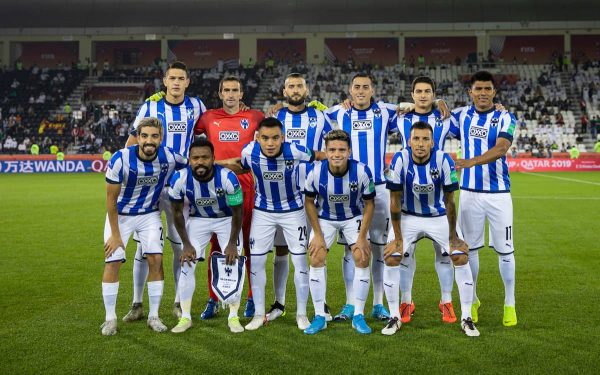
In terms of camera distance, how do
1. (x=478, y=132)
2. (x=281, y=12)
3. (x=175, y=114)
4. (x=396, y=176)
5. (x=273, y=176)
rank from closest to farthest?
(x=396, y=176) → (x=273, y=176) → (x=478, y=132) → (x=175, y=114) → (x=281, y=12)

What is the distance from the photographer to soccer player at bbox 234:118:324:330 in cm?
543

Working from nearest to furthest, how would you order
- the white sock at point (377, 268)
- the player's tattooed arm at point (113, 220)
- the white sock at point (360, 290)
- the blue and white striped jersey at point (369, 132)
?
the player's tattooed arm at point (113, 220)
the white sock at point (360, 290)
the white sock at point (377, 268)
the blue and white striped jersey at point (369, 132)

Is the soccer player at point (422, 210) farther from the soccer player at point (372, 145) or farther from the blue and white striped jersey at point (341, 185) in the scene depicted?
the soccer player at point (372, 145)

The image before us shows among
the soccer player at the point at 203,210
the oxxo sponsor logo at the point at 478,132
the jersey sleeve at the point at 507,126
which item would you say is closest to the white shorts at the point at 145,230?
the soccer player at the point at 203,210

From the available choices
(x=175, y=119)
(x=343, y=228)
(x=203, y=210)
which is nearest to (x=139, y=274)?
(x=203, y=210)

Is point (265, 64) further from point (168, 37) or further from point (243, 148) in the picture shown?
point (243, 148)

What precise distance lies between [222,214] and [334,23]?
3321cm

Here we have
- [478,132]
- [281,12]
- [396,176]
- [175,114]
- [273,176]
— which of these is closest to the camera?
[396,176]

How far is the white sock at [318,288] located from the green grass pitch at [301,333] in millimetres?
212

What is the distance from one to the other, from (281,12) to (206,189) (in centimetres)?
3252

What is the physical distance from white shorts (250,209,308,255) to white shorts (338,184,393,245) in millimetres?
474

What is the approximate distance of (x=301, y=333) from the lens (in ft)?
16.8

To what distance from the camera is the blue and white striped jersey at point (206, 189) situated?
5.32 meters

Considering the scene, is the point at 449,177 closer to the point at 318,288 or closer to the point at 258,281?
the point at 318,288
